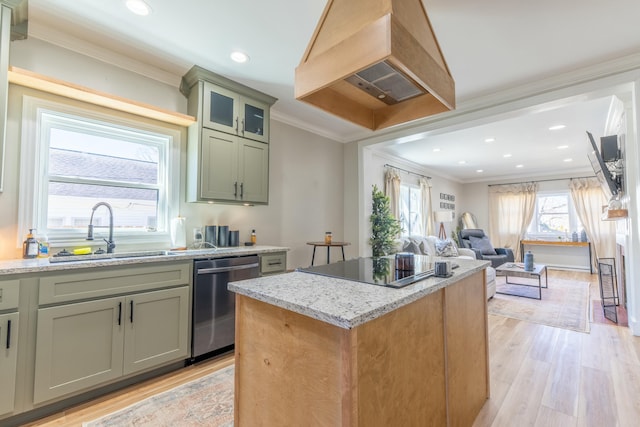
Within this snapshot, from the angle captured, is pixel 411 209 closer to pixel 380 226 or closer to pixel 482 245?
pixel 482 245

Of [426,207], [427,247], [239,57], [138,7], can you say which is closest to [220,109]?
[239,57]

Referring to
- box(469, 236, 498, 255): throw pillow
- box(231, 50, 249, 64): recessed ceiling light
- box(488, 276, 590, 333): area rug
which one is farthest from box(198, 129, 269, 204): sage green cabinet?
box(469, 236, 498, 255): throw pillow

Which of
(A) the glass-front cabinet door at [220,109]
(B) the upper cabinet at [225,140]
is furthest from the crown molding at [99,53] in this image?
(A) the glass-front cabinet door at [220,109]

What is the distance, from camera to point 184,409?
6.00 ft

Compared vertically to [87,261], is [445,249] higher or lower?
lower

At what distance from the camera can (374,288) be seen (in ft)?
3.88

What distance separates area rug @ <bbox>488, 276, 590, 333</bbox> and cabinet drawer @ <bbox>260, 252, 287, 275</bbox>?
286 cm

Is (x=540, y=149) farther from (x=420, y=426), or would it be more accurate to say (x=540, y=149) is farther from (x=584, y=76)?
(x=420, y=426)

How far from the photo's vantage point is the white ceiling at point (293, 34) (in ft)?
6.40

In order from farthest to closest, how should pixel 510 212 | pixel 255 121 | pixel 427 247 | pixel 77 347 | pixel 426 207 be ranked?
pixel 510 212, pixel 426 207, pixel 427 247, pixel 255 121, pixel 77 347

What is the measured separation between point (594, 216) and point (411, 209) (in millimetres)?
4207

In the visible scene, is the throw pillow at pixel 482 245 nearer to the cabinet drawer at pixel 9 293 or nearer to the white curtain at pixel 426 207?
the white curtain at pixel 426 207

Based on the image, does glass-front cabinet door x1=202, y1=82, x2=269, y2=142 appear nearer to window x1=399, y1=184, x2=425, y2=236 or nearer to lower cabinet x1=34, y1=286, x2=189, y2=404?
lower cabinet x1=34, y1=286, x2=189, y2=404

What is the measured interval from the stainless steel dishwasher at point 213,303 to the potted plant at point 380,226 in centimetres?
246
